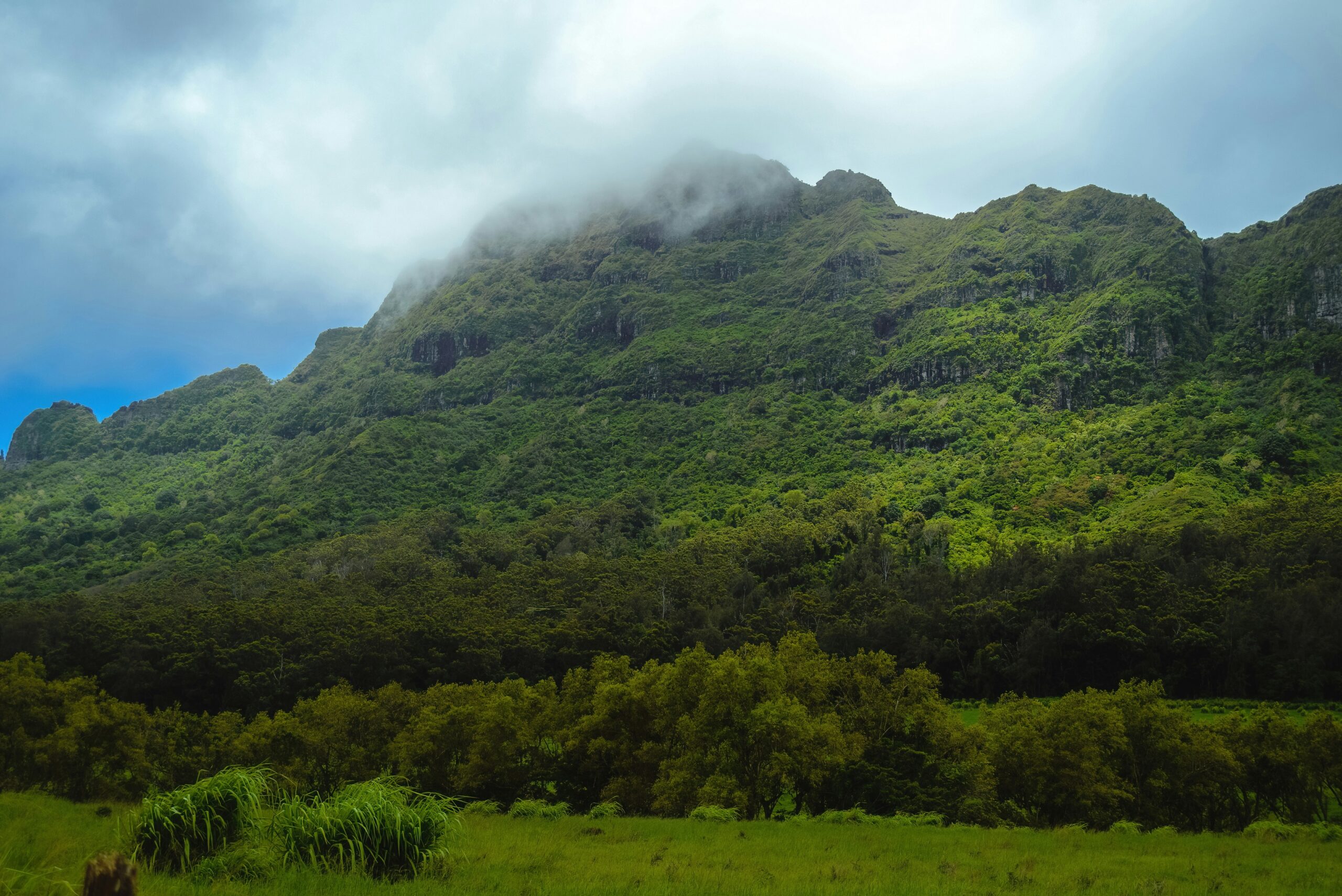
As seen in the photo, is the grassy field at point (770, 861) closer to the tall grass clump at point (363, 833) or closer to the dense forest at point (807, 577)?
the tall grass clump at point (363, 833)

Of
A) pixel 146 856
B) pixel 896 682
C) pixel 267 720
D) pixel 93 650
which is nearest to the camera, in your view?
pixel 146 856

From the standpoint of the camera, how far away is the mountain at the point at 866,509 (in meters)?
71.8

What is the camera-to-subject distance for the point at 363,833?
39.6ft

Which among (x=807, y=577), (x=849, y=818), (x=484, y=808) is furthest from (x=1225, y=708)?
(x=484, y=808)

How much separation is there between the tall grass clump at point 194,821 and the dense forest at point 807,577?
20.7 meters

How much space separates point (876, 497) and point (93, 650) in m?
104

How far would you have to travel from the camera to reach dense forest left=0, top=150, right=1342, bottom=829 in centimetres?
3447

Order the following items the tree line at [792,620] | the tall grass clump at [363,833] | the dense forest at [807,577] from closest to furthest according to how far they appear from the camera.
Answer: the tall grass clump at [363,833] → the dense forest at [807,577] → the tree line at [792,620]

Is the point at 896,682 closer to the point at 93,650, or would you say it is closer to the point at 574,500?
the point at 93,650

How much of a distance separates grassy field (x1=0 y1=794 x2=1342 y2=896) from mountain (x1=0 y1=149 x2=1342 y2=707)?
50.2m

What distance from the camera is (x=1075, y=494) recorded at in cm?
11800

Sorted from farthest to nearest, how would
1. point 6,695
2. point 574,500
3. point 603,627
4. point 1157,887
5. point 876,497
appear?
point 574,500 → point 876,497 → point 603,627 → point 6,695 → point 1157,887

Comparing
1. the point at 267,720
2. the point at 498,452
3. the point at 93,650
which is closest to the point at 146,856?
the point at 267,720

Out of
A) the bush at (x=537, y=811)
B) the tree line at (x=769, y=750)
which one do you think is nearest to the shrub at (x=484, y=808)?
the bush at (x=537, y=811)
